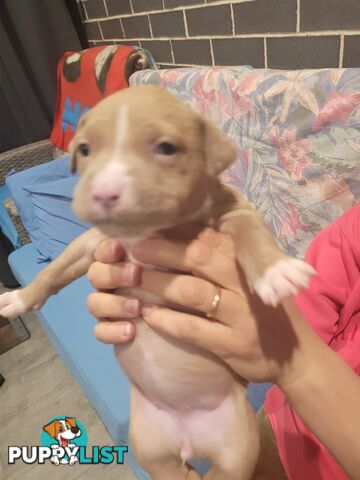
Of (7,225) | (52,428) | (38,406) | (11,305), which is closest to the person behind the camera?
(11,305)

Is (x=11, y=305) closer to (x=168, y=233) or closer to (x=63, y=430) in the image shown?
(x=168, y=233)

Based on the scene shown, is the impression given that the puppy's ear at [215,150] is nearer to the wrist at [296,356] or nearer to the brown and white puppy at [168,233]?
the brown and white puppy at [168,233]

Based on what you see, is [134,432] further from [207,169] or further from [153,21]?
[153,21]

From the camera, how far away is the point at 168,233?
0.80 metres

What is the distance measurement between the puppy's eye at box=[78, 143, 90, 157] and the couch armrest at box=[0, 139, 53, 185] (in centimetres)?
259

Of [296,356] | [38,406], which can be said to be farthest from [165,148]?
[38,406]

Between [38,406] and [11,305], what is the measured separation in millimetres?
1397


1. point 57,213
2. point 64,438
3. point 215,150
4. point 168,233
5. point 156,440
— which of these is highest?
point 215,150

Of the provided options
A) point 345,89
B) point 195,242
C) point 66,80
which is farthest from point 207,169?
point 66,80

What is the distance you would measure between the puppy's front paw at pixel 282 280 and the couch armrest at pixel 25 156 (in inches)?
112

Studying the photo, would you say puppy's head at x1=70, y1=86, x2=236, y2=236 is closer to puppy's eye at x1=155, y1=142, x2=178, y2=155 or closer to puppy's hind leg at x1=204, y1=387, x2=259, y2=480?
puppy's eye at x1=155, y1=142, x2=178, y2=155

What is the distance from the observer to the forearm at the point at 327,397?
71 centimetres

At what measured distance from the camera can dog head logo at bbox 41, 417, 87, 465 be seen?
186 centimetres

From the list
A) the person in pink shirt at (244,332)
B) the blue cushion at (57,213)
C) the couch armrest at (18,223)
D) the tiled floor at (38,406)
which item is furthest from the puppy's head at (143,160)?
the couch armrest at (18,223)
